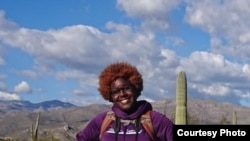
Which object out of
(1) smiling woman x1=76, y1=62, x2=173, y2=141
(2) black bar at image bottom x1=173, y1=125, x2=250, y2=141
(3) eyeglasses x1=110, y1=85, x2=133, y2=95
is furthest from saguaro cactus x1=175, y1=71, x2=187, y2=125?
(2) black bar at image bottom x1=173, y1=125, x2=250, y2=141

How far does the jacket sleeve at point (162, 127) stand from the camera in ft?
17.3

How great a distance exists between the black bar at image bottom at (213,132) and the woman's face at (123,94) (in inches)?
20.9

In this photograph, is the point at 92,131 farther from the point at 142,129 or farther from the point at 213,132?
the point at 213,132

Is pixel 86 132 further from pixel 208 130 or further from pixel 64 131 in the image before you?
pixel 64 131

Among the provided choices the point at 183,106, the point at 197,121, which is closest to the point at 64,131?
the point at 197,121

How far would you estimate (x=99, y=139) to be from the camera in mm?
5457

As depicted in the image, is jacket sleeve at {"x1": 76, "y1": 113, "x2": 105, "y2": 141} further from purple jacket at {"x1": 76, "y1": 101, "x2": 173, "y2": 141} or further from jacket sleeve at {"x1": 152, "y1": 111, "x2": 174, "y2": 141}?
jacket sleeve at {"x1": 152, "y1": 111, "x2": 174, "y2": 141}

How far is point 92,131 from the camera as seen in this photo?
5.48 m

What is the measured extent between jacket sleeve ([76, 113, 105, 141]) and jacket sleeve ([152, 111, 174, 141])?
0.54 m

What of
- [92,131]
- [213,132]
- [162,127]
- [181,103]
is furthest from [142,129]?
[181,103]

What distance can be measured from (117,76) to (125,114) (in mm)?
441

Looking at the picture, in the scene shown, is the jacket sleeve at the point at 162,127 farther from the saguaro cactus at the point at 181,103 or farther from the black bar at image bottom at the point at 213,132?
the saguaro cactus at the point at 181,103

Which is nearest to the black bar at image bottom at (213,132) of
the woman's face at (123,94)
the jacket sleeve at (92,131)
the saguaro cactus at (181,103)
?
the woman's face at (123,94)

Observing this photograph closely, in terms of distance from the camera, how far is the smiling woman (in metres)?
5.26
